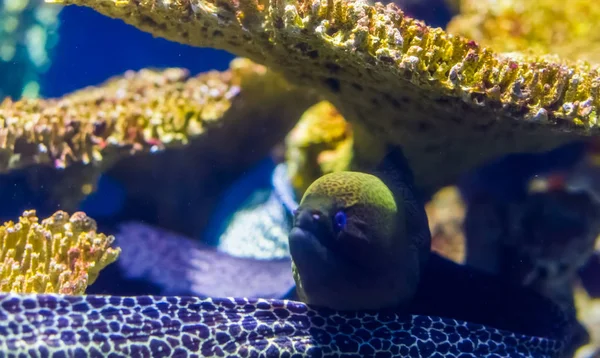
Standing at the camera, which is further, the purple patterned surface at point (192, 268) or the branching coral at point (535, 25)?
the branching coral at point (535, 25)

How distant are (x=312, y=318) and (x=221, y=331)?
564 mm

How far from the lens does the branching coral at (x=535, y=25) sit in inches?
171

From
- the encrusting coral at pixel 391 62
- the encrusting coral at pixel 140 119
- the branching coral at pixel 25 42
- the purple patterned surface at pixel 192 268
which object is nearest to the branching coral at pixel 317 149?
the encrusting coral at pixel 140 119

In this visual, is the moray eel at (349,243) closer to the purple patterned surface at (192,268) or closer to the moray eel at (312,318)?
the moray eel at (312,318)

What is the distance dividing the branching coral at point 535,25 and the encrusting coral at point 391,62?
152 cm

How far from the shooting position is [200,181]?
518 centimetres

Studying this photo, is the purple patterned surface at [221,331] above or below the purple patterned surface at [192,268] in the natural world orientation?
above

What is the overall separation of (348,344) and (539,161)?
328cm

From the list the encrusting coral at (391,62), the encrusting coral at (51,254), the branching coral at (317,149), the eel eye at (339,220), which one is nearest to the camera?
the encrusting coral at (391,62)

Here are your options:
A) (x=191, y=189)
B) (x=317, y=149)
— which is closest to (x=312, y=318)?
(x=317, y=149)

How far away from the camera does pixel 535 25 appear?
4555mm

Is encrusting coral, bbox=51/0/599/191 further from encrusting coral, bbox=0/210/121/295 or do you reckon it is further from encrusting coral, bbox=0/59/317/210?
encrusting coral, bbox=0/210/121/295

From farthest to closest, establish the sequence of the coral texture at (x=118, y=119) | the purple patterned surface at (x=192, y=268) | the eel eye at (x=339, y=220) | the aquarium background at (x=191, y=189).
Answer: the aquarium background at (x=191, y=189), the purple patterned surface at (x=192, y=268), the coral texture at (x=118, y=119), the eel eye at (x=339, y=220)

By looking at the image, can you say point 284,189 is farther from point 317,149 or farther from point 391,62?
point 391,62
